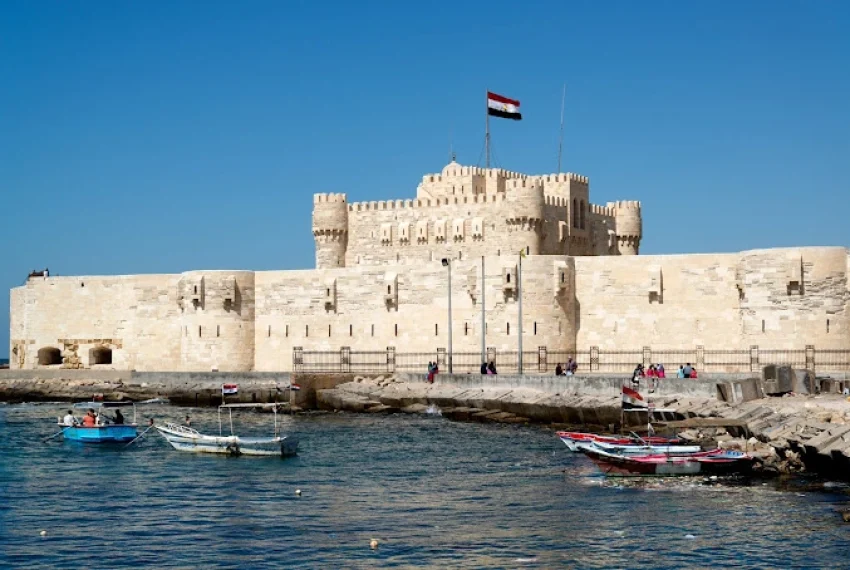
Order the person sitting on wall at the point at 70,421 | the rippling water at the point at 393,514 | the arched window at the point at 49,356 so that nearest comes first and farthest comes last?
the rippling water at the point at 393,514 < the person sitting on wall at the point at 70,421 < the arched window at the point at 49,356

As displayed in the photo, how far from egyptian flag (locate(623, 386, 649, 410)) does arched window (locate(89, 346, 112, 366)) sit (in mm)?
28184

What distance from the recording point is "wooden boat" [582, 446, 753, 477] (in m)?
24.5

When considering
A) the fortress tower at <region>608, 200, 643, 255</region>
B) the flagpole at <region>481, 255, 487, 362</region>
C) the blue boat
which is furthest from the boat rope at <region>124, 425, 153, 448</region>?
the fortress tower at <region>608, 200, 643, 255</region>

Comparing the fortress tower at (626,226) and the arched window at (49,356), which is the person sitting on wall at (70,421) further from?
the fortress tower at (626,226)

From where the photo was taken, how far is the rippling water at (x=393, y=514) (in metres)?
18.3

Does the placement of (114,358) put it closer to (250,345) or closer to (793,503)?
(250,345)

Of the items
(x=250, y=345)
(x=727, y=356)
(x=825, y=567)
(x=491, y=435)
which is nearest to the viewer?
(x=825, y=567)

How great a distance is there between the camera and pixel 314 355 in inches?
1818

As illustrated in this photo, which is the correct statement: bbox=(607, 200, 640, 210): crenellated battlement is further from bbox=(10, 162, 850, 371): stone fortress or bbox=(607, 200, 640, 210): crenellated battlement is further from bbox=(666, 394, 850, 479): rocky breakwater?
bbox=(666, 394, 850, 479): rocky breakwater

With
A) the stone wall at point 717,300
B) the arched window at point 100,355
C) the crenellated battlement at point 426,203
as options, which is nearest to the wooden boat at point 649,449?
the stone wall at point 717,300

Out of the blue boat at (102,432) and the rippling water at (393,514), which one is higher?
the blue boat at (102,432)

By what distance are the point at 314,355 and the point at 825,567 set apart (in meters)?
30.1

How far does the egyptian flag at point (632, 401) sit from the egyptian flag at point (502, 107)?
68.8ft

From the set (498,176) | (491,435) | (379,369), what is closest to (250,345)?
(379,369)
